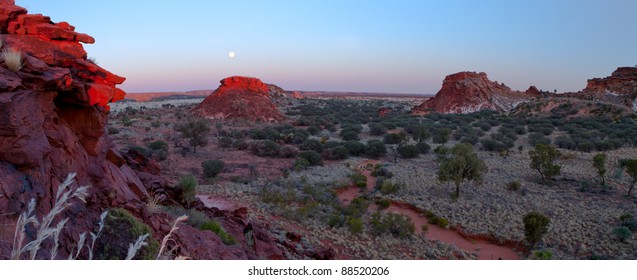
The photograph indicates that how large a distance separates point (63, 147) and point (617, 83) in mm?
68987

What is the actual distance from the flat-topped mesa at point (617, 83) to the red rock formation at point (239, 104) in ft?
153

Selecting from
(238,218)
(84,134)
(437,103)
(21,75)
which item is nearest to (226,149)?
(238,218)

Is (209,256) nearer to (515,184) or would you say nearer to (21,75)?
(21,75)

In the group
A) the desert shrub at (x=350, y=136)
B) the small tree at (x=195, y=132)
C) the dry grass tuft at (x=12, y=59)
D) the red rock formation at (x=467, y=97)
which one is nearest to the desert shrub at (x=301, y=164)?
the small tree at (x=195, y=132)

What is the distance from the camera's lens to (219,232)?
6.86 m

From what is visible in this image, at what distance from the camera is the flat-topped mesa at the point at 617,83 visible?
53906 millimetres

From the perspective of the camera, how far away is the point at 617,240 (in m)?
9.89

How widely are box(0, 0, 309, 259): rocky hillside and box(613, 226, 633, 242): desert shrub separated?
8.54 m

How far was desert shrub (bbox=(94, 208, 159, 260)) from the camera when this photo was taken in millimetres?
4488

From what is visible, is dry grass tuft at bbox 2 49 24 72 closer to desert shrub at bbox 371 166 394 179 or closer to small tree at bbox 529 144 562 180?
desert shrub at bbox 371 166 394 179

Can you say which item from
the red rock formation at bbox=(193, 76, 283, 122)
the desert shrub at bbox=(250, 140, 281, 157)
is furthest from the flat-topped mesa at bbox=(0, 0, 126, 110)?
the red rock formation at bbox=(193, 76, 283, 122)

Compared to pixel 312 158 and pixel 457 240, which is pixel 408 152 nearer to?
pixel 312 158

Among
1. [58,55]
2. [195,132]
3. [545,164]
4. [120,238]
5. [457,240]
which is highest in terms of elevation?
[58,55]

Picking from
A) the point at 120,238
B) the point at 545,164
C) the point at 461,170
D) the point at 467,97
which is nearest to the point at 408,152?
the point at 545,164
